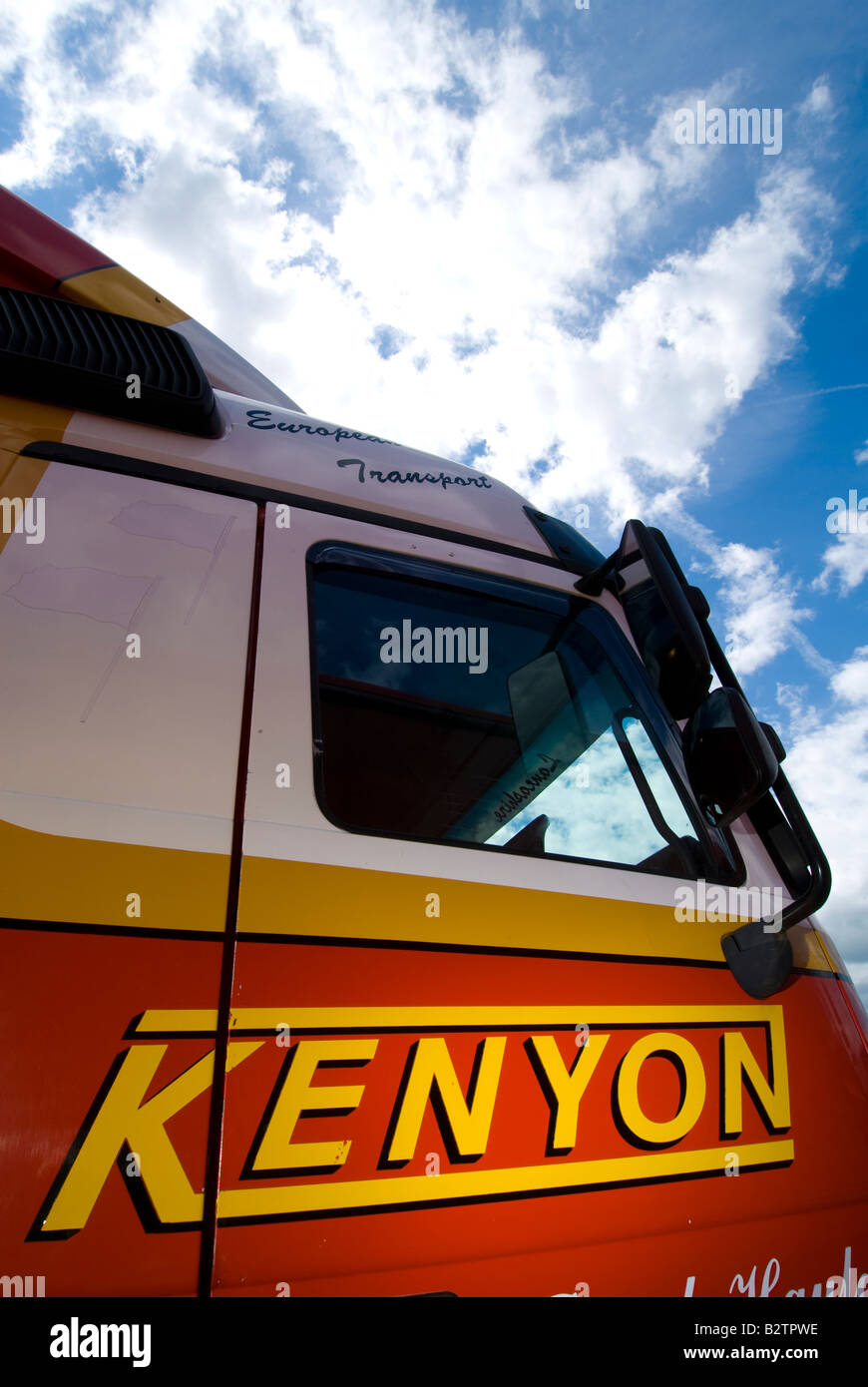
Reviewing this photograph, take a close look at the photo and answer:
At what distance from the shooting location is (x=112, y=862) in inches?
47.1

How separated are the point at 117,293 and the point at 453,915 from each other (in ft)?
6.43

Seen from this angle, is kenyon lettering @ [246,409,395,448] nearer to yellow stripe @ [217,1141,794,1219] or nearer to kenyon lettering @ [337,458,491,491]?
kenyon lettering @ [337,458,491,491]

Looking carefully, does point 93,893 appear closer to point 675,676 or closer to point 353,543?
point 353,543

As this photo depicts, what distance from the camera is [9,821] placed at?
118 centimetres

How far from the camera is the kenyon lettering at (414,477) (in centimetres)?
194

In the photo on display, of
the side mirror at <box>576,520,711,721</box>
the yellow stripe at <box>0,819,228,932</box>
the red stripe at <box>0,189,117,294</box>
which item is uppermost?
the red stripe at <box>0,189,117,294</box>

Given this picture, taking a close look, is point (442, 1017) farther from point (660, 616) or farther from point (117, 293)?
point (117, 293)

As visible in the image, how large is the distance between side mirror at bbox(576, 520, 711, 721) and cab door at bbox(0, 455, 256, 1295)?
90 cm

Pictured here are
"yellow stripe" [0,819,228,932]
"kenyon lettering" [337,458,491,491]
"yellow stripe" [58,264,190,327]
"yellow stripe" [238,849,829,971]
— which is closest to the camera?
"yellow stripe" [0,819,228,932]

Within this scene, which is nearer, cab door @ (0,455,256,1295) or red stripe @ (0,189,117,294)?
cab door @ (0,455,256,1295)

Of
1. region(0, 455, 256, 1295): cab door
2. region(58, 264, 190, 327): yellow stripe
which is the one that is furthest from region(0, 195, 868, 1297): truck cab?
region(58, 264, 190, 327): yellow stripe

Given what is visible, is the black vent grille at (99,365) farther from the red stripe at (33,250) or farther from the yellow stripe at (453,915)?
the yellow stripe at (453,915)

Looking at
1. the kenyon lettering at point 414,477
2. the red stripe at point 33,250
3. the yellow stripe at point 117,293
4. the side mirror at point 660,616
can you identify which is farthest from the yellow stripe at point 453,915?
the red stripe at point 33,250

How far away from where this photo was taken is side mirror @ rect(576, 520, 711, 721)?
1.64 meters
